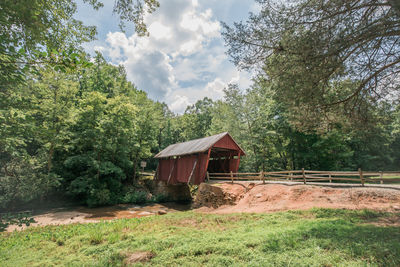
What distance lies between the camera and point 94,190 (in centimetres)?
1572

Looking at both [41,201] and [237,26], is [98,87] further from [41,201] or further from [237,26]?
[237,26]

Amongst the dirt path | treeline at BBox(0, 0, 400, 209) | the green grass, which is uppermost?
treeline at BBox(0, 0, 400, 209)

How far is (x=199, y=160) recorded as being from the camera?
15.2 m

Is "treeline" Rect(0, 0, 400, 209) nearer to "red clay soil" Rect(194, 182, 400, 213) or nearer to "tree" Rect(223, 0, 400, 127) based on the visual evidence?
"tree" Rect(223, 0, 400, 127)

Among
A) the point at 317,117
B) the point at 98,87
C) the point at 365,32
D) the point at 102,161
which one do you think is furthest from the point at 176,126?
the point at 365,32

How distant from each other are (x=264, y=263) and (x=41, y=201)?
17931 millimetres

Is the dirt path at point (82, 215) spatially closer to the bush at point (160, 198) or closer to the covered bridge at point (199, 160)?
the bush at point (160, 198)

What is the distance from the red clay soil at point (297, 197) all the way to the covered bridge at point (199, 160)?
101 inches

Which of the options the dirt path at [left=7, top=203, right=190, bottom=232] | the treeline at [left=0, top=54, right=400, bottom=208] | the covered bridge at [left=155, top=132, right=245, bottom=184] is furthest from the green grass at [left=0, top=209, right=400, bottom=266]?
the covered bridge at [left=155, top=132, right=245, bottom=184]

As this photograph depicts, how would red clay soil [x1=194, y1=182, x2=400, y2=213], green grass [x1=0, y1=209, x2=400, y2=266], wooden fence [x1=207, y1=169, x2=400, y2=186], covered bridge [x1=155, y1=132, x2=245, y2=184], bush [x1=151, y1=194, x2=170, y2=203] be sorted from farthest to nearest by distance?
bush [x1=151, y1=194, x2=170, y2=203] → covered bridge [x1=155, y1=132, x2=245, y2=184] → wooden fence [x1=207, y1=169, x2=400, y2=186] → red clay soil [x1=194, y1=182, x2=400, y2=213] → green grass [x1=0, y1=209, x2=400, y2=266]

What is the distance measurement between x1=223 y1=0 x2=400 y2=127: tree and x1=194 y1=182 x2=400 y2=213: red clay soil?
347 cm

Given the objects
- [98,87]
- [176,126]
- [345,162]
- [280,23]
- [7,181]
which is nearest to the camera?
[280,23]

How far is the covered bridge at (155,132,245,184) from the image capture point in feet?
48.2

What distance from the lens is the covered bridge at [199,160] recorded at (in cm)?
1470
